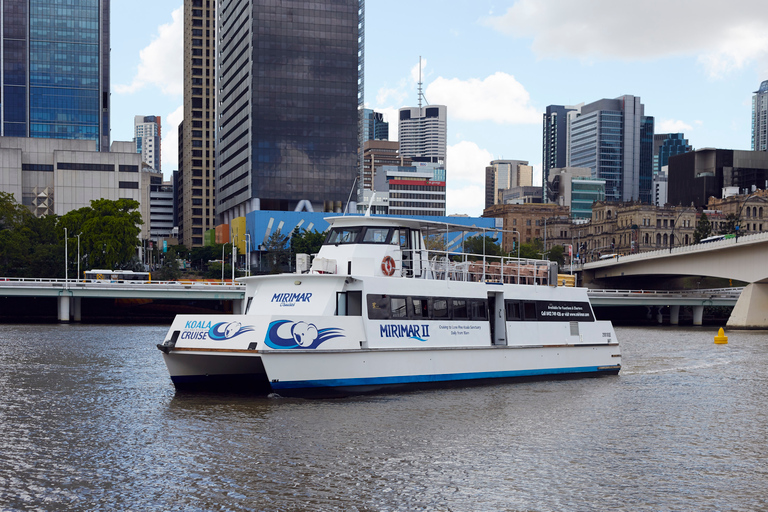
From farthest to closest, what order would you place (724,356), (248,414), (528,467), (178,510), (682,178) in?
(682,178)
(724,356)
(248,414)
(528,467)
(178,510)

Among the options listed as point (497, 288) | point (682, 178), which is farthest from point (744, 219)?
point (497, 288)

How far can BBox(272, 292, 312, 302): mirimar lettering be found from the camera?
85.0ft

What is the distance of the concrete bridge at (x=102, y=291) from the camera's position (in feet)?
245

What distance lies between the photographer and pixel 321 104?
152 meters

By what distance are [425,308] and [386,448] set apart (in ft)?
28.2

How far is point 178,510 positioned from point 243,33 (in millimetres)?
152068

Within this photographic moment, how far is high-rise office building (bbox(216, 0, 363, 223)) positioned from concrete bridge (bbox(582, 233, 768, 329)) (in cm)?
7353

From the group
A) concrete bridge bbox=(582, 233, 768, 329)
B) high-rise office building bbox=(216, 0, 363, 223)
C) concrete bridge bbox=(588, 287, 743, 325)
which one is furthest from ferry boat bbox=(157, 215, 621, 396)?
high-rise office building bbox=(216, 0, 363, 223)

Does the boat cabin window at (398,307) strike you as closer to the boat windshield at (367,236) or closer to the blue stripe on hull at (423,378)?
the blue stripe on hull at (423,378)

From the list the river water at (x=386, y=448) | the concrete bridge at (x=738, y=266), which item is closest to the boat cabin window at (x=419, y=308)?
the river water at (x=386, y=448)

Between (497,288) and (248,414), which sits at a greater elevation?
(497,288)

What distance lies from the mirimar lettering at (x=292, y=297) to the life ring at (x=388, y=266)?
117 inches

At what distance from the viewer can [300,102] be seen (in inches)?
5960

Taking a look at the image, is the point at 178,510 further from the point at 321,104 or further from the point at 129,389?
the point at 321,104
